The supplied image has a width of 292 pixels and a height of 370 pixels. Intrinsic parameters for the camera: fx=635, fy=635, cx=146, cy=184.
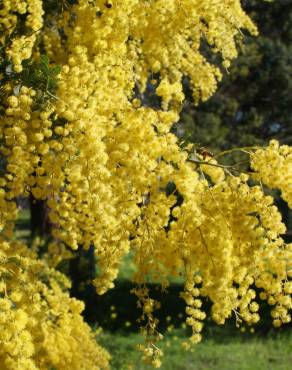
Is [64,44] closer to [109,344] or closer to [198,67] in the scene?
[198,67]

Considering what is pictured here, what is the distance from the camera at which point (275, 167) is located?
→ 254 centimetres

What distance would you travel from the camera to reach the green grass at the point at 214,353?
273 inches

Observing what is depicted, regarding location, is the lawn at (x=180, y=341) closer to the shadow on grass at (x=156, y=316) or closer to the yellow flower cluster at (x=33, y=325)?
the shadow on grass at (x=156, y=316)

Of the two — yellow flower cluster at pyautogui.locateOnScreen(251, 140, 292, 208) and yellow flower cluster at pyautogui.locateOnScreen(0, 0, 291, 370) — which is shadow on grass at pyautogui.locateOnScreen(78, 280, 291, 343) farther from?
yellow flower cluster at pyautogui.locateOnScreen(251, 140, 292, 208)

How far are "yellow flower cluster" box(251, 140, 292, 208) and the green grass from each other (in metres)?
4.48

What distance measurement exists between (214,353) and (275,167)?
5310 mm

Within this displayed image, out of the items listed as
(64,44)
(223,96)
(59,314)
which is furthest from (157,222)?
(223,96)

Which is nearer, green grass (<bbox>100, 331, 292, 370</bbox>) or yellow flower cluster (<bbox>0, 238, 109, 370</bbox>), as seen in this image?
yellow flower cluster (<bbox>0, 238, 109, 370</bbox>)

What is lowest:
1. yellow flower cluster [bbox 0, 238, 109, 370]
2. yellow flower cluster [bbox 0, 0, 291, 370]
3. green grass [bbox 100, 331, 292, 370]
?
green grass [bbox 100, 331, 292, 370]

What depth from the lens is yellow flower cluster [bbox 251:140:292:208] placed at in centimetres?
254

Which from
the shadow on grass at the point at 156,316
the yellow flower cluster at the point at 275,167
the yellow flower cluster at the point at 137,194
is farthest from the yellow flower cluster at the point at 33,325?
the shadow on grass at the point at 156,316

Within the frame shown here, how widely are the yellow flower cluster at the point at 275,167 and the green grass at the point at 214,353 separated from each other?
4.48m

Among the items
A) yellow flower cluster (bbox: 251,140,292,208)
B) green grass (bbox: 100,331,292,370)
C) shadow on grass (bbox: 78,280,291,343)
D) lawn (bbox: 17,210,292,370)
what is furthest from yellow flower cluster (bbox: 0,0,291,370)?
shadow on grass (bbox: 78,280,291,343)

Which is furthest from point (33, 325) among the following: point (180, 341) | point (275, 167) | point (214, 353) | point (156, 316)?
point (156, 316)
